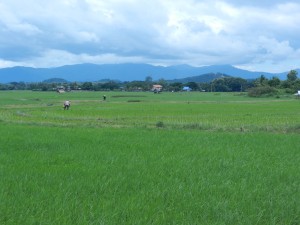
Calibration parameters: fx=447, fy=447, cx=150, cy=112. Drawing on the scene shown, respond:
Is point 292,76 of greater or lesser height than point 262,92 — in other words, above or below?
above

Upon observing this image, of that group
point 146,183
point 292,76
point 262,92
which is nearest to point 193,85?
point 292,76

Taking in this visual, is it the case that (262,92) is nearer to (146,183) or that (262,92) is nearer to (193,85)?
(193,85)

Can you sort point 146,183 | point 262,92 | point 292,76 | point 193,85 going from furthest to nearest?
point 193,85 < point 292,76 < point 262,92 < point 146,183

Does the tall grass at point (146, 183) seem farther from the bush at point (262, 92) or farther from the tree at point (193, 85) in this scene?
the tree at point (193, 85)

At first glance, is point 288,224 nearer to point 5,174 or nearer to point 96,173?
point 96,173

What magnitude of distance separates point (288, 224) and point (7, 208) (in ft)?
9.78

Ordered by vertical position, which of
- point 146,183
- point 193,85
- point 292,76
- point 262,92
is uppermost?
point 292,76

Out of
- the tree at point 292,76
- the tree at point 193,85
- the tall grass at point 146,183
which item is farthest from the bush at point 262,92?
the tall grass at point 146,183

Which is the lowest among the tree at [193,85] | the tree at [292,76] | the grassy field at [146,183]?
the tree at [193,85]

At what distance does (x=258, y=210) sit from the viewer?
5152 mm

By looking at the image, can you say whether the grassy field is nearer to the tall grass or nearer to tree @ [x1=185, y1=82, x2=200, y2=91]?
the tall grass

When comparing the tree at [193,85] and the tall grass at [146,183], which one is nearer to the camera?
the tall grass at [146,183]

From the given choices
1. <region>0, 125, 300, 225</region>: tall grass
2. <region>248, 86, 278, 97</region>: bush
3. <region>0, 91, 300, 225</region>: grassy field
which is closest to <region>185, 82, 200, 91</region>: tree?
<region>248, 86, 278, 97</region>: bush

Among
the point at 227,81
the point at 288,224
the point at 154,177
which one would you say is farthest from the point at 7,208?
the point at 227,81
